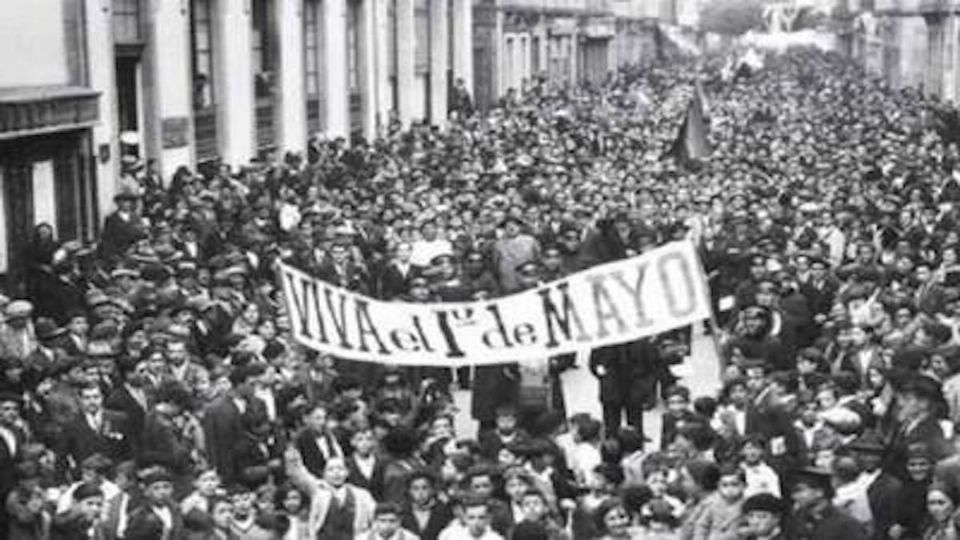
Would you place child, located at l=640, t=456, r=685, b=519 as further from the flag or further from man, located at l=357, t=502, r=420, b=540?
the flag

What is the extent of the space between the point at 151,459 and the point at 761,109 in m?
33.2

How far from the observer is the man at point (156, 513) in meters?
8.91

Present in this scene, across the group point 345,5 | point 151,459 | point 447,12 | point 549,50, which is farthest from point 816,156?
point 549,50

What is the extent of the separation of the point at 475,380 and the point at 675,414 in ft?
10.5

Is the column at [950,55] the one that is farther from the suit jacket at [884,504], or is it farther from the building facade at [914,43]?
the suit jacket at [884,504]

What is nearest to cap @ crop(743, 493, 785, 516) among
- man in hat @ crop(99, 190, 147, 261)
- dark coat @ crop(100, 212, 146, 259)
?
man in hat @ crop(99, 190, 147, 261)

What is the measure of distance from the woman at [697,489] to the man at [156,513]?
2.64 meters

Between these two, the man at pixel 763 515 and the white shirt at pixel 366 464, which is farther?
the white shirt at pixel 366 464

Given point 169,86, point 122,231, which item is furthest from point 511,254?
point 169,86

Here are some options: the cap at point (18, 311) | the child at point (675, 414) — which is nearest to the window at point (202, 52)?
the cap at point (18, 311)

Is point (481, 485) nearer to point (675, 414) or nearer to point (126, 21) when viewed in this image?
point (675, 414)

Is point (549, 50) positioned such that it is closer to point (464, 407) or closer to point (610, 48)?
point (610, 48)

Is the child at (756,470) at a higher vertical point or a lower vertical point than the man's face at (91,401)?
lower

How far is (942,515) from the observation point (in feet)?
28.4
